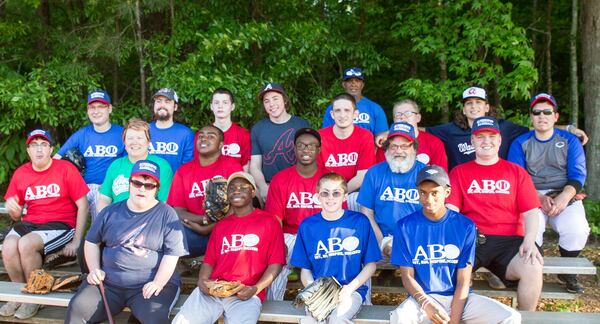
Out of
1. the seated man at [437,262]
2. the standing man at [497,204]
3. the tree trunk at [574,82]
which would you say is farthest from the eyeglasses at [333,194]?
the tree trunk at [574,82]

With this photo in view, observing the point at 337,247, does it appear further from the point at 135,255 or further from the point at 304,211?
the point at 135,255

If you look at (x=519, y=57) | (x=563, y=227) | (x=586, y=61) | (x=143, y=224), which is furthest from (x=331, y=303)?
(x=586, y=61)

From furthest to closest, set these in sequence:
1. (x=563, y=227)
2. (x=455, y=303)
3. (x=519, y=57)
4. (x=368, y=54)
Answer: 1. (x=368, y=54)
2. (x=519, y=57)
3. (x=563, y=227)
4. (x=455, y=303)

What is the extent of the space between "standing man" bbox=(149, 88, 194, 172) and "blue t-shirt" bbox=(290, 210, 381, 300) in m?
2.19

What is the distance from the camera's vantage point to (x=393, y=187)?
473cm

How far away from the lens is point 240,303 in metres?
4.17

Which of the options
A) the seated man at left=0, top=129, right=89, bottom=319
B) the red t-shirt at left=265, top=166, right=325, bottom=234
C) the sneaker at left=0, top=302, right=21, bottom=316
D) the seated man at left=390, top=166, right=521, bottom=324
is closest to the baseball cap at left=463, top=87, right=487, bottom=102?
the red t-shirt at left=265, top=166, right=325, bottom=234

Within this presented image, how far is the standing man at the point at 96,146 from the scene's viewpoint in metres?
5.96

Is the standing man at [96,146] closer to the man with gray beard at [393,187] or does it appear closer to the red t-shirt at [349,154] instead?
the red t-shirt at [349,154]

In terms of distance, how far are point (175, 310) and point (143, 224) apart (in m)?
0.73

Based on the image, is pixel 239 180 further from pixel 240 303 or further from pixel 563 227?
pixel 563 227

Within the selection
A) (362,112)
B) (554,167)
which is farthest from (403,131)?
(362,112)

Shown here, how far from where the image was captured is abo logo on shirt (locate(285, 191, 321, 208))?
4.93 metres

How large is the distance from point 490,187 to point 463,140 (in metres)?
1.31
